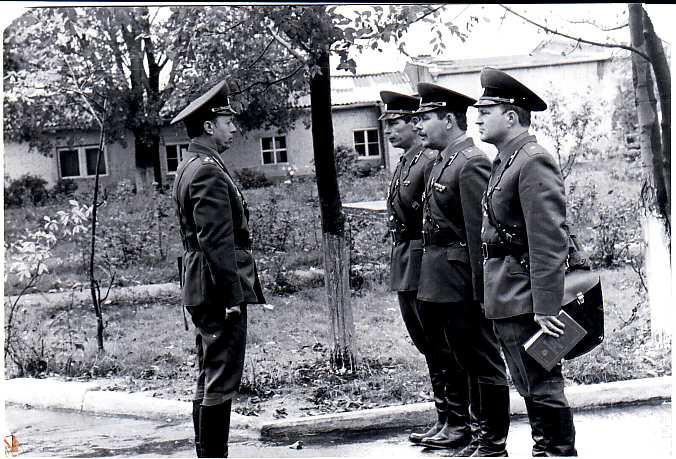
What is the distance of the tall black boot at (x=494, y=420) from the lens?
4.80 m

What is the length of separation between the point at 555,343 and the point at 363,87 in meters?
2.24

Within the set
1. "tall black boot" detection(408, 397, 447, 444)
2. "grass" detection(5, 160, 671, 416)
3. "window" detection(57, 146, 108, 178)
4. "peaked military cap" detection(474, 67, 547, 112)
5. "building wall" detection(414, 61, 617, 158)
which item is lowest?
"tall black boot" detection(408, 397, 447, 444)

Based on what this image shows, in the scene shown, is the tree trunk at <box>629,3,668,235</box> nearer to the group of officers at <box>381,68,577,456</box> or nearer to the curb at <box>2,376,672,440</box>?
the curb at <box>2,376,672,440</box>

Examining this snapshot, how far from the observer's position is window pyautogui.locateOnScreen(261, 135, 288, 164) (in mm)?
5691

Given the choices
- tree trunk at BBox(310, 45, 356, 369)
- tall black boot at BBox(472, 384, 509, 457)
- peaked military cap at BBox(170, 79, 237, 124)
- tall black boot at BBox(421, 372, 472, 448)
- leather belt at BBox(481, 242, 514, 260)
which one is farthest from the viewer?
tree trunk at BBox(310, 45, 356, 369)

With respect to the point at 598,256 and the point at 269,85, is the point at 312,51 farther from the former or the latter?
the point at 598,256

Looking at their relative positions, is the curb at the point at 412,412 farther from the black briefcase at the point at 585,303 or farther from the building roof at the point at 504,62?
the building roof at the point at 504,62

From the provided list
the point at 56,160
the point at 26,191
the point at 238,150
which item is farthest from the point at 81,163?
the point at 238,150

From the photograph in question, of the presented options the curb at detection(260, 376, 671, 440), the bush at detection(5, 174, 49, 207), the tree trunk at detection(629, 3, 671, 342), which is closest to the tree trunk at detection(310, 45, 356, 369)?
the curb at detection(260, 376, 671, 440)

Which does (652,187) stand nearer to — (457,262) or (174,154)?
(457,262)

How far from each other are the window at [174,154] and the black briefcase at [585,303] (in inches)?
102

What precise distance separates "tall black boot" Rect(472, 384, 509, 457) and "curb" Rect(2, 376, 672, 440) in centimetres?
78

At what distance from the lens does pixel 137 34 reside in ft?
18.7

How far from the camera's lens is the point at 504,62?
18.5 feet
